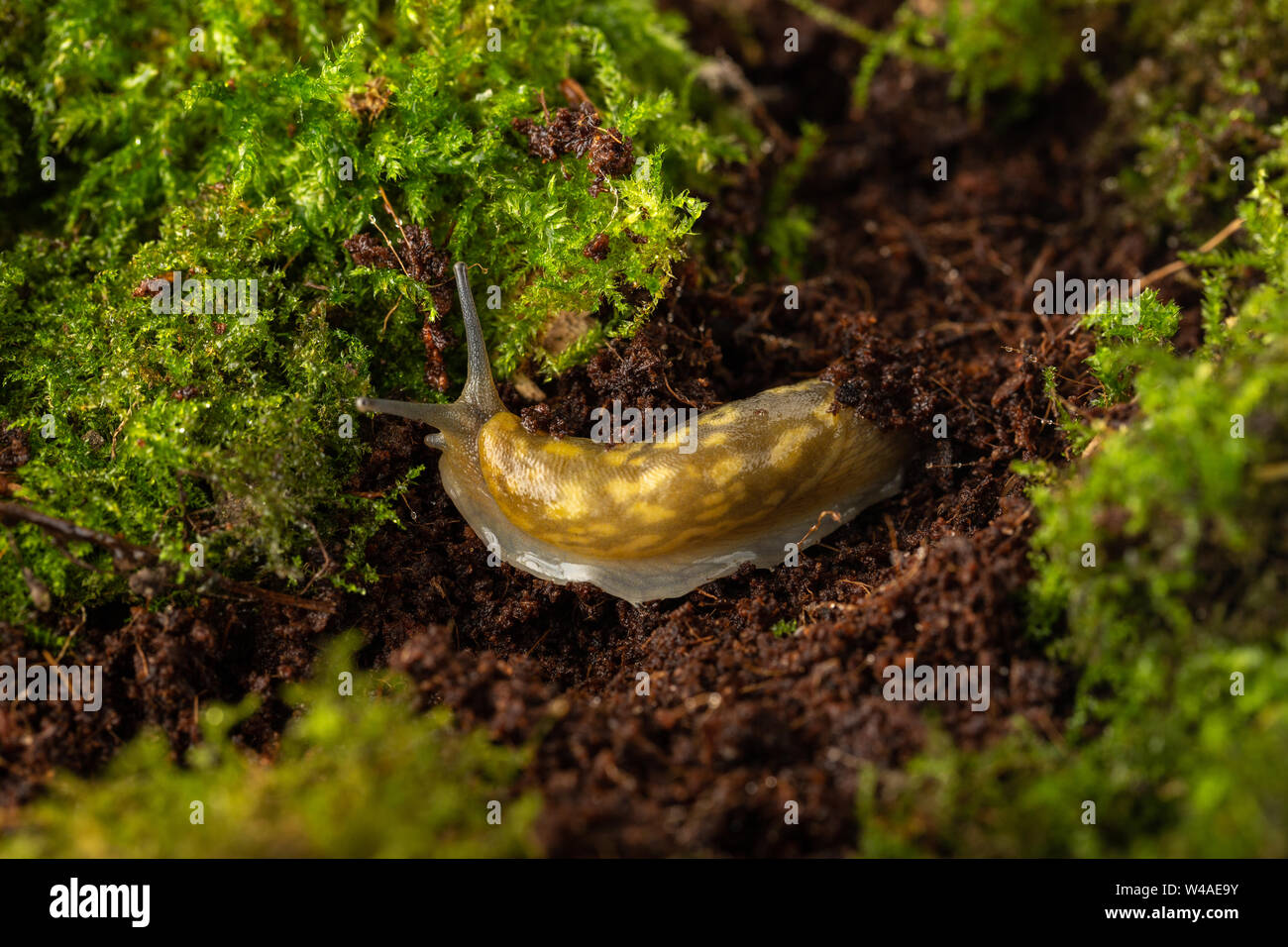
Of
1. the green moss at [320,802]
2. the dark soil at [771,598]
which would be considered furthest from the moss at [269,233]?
the green moss at [320,802]

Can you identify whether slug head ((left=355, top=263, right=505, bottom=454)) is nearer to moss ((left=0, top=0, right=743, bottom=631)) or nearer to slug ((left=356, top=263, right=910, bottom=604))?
slug ((left=356, top=263, right=910, bottom=604))

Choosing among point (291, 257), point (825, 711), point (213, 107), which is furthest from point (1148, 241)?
point (213, 107)

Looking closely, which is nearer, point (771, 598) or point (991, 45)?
point (771, 598)

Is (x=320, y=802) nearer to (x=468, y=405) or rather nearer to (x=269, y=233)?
(x=468, y=405)

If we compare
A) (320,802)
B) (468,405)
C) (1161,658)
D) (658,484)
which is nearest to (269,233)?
(468,405)

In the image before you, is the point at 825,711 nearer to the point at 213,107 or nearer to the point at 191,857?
the point at 191,857

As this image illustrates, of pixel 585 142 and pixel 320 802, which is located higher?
pixel 585 142

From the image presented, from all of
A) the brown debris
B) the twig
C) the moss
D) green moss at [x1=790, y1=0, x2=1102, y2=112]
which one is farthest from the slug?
green moss at [x1=790, y1=0, x2=1102, y2=112]
